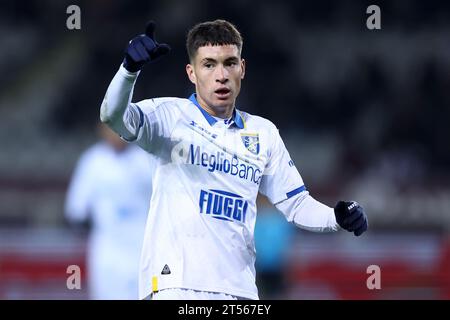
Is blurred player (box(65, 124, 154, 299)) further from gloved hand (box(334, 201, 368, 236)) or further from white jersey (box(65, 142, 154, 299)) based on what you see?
gloved hand (box(334, 201, 368, 236))

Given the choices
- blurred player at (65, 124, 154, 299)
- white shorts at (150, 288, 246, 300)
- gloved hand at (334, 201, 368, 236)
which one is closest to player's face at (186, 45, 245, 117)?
gloved hand at (334, 201, 368, 236)

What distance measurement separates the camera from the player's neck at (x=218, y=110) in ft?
16.4

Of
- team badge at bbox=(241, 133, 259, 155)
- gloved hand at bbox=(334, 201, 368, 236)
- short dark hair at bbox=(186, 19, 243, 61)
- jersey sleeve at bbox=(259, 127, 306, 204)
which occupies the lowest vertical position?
gloved hand at bbox=(334, 201, 368, 236)

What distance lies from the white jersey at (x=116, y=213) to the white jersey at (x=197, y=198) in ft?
13.3

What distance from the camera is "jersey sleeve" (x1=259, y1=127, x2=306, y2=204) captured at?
5.18m

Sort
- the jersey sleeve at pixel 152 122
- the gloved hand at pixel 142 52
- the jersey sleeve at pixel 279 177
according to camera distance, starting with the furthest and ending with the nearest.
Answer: the jersey sleeve at pixel 279 177
the jersey sleeve at pixel 152 122
the gloved hand at pixel 142 52

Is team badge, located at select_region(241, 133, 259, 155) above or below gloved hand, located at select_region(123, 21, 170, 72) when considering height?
below

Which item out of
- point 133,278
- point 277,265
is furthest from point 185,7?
point 133,278

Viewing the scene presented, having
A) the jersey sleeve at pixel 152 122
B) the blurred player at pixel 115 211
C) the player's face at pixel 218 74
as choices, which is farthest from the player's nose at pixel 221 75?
the blurred player at pixel 115 211

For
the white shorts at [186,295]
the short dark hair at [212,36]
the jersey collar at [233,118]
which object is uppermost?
the short dark hair at [212,36]

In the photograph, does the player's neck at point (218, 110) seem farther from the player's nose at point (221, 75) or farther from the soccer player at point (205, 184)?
the player's nose at point (221, 75)

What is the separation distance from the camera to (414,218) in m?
14.7
